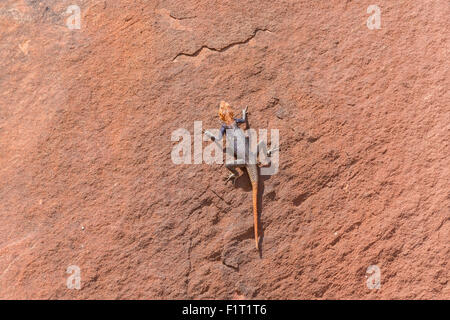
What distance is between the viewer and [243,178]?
14.7ft

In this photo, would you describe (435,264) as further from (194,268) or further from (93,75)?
(93,75)

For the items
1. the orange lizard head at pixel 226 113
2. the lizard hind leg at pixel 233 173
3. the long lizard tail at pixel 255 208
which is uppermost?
the orange lizard head at pixel 226 113

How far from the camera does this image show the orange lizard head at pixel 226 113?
4434mm

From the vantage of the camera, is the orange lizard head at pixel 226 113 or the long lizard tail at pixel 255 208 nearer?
the long lizard tail at pixel 255 208

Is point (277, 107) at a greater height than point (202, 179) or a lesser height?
greater

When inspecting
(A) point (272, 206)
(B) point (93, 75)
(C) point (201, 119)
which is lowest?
(A) point (272, 206)

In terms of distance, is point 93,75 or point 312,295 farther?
point 93,75

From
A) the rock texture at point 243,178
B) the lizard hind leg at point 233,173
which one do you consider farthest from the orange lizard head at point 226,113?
the lizard hind leg at point 233,173

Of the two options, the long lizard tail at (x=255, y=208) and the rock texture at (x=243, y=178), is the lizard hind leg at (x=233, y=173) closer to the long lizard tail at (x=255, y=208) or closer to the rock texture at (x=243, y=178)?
the rock texture at (x=243, y=178)

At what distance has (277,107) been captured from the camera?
455cm

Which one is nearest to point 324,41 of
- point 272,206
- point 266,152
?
point 266,152

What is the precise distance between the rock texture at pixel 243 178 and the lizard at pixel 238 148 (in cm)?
11

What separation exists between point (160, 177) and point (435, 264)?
2.40m

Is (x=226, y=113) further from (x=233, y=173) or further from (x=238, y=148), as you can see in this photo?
(x=233, y=173)
